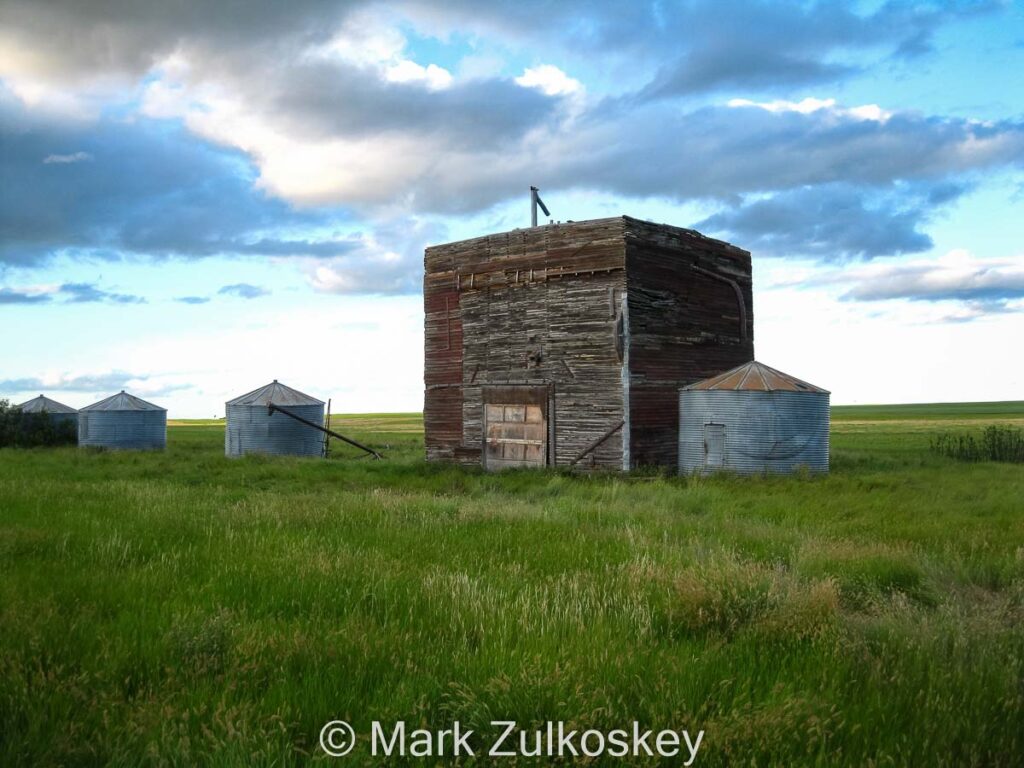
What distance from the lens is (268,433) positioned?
3356 centimetres

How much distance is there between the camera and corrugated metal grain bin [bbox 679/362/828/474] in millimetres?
22484

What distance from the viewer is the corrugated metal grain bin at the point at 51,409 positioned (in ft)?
137

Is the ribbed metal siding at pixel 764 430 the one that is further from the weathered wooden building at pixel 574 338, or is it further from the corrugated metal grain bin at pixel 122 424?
the corrugated metal grain bin at pixel 122 424

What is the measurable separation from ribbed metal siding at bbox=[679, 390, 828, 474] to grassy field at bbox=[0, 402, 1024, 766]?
33.3 ft

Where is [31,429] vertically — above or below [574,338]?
below

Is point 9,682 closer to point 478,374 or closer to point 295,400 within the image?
point 478,374

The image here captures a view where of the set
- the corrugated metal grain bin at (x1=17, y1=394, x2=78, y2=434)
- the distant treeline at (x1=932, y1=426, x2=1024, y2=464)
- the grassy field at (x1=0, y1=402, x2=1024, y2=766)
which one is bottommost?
the grassy field at (x1=0, y1=402, x2=1024, y2=766)

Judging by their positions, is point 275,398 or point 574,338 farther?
point 275,398

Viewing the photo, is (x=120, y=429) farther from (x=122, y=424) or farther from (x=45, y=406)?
(x=45, y=406)

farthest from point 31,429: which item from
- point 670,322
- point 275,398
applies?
point 670,322

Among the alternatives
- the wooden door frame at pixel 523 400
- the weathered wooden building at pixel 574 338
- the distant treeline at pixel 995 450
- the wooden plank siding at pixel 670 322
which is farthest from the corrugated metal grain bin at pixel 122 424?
the distant treeline at pixel 995 450

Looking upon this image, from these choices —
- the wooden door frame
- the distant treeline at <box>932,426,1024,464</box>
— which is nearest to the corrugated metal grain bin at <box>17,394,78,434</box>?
the wooden door frame

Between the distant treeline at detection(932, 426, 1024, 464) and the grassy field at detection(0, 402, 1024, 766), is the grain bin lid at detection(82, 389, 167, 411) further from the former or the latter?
the distant treeline at detection(932, 426, 1024, 464)

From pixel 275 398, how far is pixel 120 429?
368 inches
